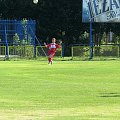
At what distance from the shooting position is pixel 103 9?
5031 centimetres

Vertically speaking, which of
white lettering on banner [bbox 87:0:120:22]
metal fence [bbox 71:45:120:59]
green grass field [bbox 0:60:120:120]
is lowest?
green grass field [bbox 0:60:120:120]

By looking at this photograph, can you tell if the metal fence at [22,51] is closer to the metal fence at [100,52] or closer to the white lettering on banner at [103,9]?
the metal fence at [100,52]

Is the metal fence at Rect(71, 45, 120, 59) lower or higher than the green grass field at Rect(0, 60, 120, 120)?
higher

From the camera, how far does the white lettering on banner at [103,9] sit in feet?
165

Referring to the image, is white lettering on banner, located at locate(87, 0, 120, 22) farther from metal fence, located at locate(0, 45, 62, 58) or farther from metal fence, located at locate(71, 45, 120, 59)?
metal fence, located at locate(0, 45, 62, 58)

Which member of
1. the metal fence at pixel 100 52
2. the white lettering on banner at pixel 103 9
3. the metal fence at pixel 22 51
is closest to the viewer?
the metal fence at pixel 22 51

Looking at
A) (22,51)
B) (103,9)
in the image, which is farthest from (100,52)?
(22,51)

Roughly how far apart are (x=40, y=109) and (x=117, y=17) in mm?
38774

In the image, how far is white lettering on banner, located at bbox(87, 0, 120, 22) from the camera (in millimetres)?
50188

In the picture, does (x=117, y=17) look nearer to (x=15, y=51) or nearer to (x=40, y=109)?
(x=15, y=51)

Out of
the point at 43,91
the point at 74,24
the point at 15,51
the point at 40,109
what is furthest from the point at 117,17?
the point at 40,109

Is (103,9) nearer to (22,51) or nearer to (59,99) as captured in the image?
(22,51)

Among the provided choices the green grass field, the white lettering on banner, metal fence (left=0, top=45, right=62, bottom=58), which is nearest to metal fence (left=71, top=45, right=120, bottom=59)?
the white lettering on banner

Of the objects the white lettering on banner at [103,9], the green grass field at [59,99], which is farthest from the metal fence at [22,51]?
the green grass field at [59,99]
